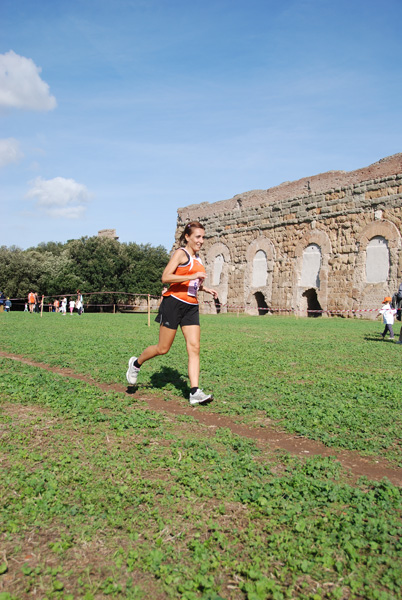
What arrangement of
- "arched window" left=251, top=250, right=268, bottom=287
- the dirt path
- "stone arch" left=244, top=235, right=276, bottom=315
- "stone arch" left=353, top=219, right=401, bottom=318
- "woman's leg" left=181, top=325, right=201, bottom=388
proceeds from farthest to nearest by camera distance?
"arched window" left=251, top=250, right=268, bottom=287
"stone arch" left=244, top=235, right=276, bottom=315
"stone arch" left=353, top=219, right=401, bottom=318
"woman's leg" left=181, top=325, right=201, bottom=388
the dirt path

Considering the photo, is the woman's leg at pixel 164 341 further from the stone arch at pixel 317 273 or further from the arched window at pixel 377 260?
the stone arch at pixel 317 273

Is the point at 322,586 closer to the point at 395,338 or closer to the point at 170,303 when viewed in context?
the point at 170,303

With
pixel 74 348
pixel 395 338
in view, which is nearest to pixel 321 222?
pixel 395 338

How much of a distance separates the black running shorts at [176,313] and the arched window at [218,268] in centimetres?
2438

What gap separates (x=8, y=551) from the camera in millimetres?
2592

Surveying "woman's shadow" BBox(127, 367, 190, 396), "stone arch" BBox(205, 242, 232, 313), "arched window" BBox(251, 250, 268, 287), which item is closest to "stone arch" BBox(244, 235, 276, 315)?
"arched window" BBox(251, 250, 268, 287)

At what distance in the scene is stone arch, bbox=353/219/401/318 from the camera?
68.6ft

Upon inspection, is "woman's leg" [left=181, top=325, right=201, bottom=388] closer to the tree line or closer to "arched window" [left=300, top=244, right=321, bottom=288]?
"arched window" [left=300, top=244, right=321, bottom=288]

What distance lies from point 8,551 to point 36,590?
1.22 ft

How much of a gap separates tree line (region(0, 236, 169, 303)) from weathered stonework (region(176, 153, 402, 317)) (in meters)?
18.1

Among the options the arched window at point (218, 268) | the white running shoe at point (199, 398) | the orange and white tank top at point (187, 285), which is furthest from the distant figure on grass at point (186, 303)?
the arched window at point (218, 268)

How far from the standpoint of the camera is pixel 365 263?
22.1 m

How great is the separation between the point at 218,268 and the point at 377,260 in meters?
11.3

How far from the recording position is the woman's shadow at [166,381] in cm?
634
